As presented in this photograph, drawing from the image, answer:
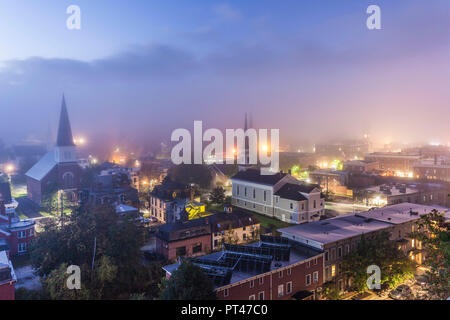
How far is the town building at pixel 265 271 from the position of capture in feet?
51.3

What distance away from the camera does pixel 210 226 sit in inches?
1021

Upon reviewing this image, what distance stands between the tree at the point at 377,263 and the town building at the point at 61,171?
36.8 meters

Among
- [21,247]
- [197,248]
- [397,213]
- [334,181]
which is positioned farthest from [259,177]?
[21,247]

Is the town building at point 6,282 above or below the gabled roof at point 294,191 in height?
below

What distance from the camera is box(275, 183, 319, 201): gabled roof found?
33000mm

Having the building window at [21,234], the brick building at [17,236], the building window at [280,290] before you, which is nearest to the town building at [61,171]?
the brick building at [17,236]

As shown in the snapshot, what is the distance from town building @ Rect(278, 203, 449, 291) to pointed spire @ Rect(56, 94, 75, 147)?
118ft

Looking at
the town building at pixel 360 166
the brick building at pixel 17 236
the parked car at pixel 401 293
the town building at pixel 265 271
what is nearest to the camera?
the town building at pixel 265 271

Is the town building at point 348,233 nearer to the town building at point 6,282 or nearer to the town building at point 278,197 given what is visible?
the town building at point 278,197

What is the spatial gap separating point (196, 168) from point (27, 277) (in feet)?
121

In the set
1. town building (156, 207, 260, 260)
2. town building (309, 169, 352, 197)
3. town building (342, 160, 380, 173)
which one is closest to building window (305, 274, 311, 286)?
town building (156, 207, 260, 260)

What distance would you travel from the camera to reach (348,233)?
2205 cm
